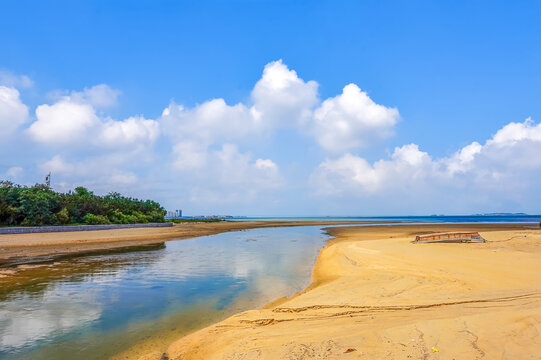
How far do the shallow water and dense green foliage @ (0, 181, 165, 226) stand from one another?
33.9 metres

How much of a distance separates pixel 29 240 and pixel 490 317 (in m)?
43.4

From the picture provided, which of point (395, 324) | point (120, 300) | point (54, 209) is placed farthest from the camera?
point (54, 209)

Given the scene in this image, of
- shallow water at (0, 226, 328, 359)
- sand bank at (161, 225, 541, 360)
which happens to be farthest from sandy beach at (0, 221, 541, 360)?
shallow water at (0, 226, 328, 359)

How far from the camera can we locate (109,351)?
7.27 meters

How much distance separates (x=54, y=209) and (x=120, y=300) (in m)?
52.2

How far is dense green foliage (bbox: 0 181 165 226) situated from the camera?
1763 inches

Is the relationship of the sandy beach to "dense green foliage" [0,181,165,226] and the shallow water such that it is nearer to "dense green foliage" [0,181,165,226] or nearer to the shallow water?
the shallow water

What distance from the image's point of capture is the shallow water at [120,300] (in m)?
Answer: 7.93

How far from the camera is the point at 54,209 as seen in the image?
51.6 m

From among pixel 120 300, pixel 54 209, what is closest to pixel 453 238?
pixel 120 300

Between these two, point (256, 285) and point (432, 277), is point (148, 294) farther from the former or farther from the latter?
point (432, 277)

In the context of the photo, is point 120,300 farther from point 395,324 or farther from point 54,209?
point 54,209

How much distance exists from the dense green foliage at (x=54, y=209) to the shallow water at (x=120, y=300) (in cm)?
3389

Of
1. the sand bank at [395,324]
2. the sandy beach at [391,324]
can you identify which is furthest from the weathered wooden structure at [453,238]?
the sand bank at [395,324]
